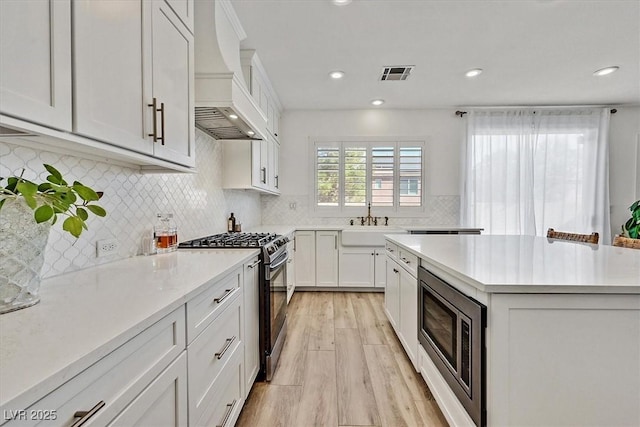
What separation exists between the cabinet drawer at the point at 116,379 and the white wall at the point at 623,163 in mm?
6100

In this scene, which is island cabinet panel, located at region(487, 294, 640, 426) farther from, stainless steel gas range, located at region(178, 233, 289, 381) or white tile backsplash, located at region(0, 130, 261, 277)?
white tile backsplash, located at region(0, 130, 261, 277)

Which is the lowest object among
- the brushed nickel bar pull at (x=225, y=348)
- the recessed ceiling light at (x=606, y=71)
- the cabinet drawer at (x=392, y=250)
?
the brushed nickel bar pull at (x=225, y=348)

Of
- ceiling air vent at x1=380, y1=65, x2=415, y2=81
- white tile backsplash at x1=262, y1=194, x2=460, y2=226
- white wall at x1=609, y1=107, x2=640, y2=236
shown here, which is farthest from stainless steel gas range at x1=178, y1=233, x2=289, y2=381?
white wall at x1=609, y1=107, x2=640, y2=236

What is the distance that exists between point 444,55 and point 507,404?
9.77 ft

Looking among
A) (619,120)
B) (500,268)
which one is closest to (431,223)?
(619,120)

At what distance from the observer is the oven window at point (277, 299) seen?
6.86 feet

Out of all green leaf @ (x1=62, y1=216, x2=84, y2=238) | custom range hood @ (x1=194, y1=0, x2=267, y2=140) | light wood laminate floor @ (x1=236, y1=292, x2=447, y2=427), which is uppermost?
custom range hood @ (x1=194, y1=0, x2=267, y2=140)

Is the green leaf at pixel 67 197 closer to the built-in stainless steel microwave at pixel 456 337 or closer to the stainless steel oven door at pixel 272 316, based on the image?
the stainless steel oven door at pixel 272 316

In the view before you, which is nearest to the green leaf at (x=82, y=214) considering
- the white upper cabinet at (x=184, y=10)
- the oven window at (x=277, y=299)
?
the white upper cabinet at (x=184, y=10)

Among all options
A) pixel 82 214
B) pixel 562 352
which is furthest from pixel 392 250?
pixel 82 214

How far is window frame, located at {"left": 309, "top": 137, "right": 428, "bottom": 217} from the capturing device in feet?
15.3

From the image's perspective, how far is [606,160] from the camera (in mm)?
4430

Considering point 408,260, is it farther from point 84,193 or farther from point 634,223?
point 634,223

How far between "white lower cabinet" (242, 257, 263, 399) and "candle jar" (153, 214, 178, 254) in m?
0.52
